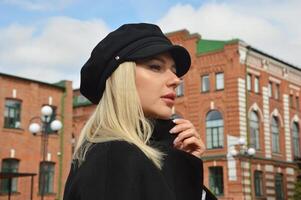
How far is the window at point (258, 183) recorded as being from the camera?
116 ft

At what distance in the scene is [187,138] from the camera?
2133 millimetres

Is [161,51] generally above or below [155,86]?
above

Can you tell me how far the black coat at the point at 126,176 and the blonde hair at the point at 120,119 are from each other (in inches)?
2.0

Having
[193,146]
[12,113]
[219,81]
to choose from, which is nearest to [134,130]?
[193,146]

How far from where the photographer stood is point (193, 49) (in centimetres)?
3806

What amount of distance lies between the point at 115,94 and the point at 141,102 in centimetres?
13

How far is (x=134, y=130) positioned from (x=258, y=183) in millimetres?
35436

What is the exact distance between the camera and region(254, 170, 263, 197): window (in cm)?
3534

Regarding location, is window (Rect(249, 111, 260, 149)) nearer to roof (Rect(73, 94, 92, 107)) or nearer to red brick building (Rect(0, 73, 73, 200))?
red brick building (Rect(0, 73, 73, 200))

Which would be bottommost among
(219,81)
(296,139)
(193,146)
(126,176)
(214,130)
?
(126,176)

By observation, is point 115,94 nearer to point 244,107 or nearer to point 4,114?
point 4,114

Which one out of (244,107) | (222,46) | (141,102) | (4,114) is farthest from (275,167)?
(141,102)

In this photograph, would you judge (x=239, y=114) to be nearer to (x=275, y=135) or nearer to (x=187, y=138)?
(x=275, y=135)

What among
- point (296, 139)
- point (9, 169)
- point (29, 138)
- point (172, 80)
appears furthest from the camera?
point (296, 139)
